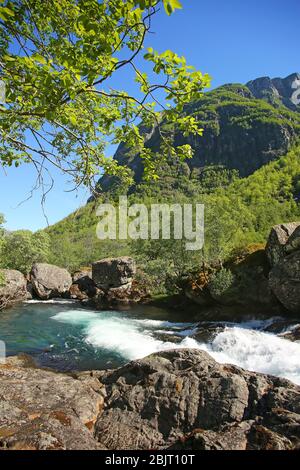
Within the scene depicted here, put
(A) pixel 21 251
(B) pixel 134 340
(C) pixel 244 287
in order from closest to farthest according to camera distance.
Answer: (B) pixel 134 340, (C) pixel 244 287, (A) pixel 21 251

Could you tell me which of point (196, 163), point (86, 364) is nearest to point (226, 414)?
point (86, 364)

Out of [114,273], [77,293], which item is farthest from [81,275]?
[114,273]

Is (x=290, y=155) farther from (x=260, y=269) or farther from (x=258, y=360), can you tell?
(x=258, y=360)

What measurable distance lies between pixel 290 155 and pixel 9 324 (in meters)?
142

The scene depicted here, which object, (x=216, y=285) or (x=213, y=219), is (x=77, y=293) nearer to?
(x=213, y=219)

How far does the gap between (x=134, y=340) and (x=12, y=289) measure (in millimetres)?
23025

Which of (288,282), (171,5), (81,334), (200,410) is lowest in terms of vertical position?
(81,334)

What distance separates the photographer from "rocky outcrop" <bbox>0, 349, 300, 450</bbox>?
508cm

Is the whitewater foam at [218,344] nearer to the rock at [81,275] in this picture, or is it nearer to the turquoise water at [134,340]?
the turquoise water at [134,340]

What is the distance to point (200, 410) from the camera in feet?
20.2

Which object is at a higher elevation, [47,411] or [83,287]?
[47,411]

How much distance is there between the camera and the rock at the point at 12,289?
3497 centimetres

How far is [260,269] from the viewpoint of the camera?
2744 cm

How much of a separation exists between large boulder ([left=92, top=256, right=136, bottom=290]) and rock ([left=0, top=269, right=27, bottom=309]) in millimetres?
10322
